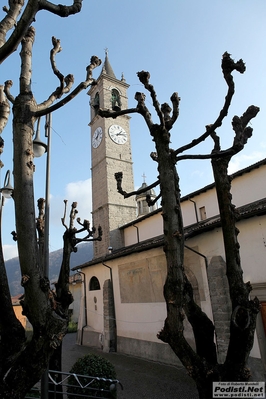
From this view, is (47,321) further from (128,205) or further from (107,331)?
(128,205)

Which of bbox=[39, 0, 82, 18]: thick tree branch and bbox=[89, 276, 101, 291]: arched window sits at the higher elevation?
bbox=[39, 0, 82, 18]: thick tree branch

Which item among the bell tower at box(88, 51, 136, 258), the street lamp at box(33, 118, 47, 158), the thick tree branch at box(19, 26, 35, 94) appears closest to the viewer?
the thick tree branch at box(19, 26, 35, 94)

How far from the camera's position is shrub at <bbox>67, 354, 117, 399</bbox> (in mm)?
6691

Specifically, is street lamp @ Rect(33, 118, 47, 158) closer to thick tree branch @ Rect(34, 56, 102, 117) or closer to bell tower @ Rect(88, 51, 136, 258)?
thick tree branch @ Rect(34, 56, 102, 117)

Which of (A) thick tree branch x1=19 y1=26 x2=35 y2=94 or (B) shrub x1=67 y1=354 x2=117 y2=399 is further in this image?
(B) shrub x1=67 y1=354 x2=117 y2=399

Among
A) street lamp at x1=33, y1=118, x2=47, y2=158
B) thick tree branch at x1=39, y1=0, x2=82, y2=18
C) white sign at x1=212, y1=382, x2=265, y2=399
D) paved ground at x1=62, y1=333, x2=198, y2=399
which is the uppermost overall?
thick tree branch at x1=39, y1=0, x2=82, y2=18

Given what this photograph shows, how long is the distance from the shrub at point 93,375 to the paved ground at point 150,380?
150 cm

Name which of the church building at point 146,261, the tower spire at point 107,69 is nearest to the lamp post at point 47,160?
the church building at point 146,261

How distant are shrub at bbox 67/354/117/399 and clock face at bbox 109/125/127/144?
799 inches

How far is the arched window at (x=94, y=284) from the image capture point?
1763 cm

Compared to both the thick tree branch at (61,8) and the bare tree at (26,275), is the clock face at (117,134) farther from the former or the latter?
the thick tree branch at (61,8)

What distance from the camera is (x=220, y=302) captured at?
29.8 feet

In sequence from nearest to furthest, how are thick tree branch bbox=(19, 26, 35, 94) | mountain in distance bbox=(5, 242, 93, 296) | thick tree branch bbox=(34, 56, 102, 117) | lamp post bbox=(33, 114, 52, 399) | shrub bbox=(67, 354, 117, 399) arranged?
thick tree branch bbox=(34, 56, 102, 117) < thick tree branch bbox=(19, 26, 35, 94) < lamp post bbox=(33, 114, 52, 399) < shrub bbox=(67, 354, 117, 399) < mountain in distance bbox=(5, 242, 93, 296)

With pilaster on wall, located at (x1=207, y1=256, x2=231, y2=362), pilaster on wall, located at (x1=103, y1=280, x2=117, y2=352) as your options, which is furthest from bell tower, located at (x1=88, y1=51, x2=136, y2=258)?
pilaster on wall, located at (x1=207, y1=256, x2=231, y2=362)
